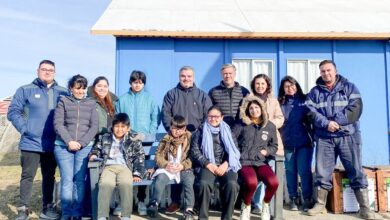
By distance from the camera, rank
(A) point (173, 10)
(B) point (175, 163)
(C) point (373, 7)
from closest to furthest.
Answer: (B) point (175, 163) → (A) point (173, 10) → (C) point (373, 7)

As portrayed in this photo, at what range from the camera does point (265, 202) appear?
441cm

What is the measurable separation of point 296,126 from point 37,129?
139 inches

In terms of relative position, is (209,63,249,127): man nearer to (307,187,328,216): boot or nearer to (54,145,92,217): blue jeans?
(307,187,328,216): boot

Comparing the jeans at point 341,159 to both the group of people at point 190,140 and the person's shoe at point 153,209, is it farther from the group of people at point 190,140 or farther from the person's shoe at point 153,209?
the person's shoe at point 153,209

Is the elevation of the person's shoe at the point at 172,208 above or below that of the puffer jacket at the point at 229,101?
below

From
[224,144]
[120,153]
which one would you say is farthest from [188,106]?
[120,153]

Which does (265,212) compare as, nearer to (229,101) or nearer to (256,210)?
(256,210)

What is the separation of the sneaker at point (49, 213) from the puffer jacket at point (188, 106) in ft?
6.08

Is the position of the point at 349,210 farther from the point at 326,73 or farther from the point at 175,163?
the point at 175,163

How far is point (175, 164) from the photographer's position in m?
4.70

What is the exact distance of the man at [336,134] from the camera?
4.80 metres

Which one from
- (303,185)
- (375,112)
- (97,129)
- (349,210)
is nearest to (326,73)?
(303,185)

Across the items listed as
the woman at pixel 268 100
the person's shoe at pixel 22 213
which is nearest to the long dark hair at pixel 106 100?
the person's shoe at pixel 22 213

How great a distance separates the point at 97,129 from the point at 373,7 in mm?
8114
